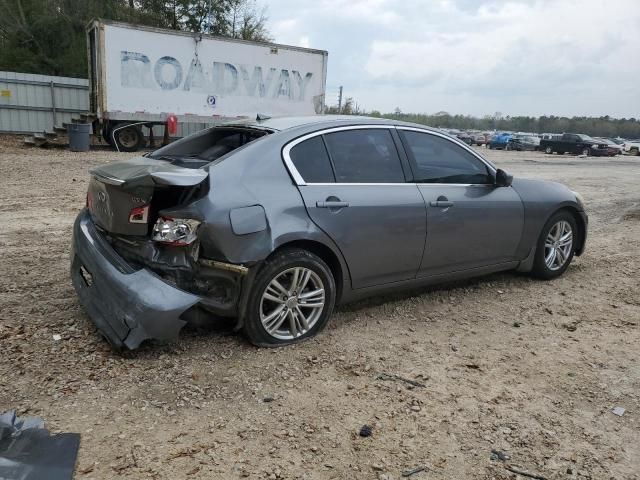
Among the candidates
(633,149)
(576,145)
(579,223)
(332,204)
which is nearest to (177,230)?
(332,204)

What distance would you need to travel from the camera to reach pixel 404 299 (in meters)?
4.84

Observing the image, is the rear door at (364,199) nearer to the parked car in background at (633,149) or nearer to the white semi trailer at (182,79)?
the white semi trailer at (182,79)

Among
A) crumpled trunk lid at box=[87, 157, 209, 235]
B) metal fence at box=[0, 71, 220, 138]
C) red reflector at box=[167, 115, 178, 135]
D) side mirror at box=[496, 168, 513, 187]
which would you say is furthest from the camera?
metal fence at box=[0, 71, 220, 138]

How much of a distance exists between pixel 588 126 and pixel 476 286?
83939 millimetres

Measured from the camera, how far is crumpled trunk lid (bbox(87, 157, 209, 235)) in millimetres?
3303

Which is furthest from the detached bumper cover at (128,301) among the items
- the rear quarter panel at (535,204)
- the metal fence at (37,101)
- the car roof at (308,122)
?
the metal fence at (37,101)

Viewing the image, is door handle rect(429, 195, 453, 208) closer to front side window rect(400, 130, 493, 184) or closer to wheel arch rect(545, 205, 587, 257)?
front side window rect(400, 130, 493, 184)

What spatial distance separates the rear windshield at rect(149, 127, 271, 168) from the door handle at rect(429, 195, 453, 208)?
4.73ft

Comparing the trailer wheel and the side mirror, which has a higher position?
the side mirror

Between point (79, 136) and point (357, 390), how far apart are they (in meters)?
16.1

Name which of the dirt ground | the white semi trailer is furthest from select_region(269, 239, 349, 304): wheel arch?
the white semi trailer

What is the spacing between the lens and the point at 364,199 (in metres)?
4.00

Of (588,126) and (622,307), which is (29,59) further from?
(588,126)

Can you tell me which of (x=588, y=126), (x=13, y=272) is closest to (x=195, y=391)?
(x=13, y=272)
